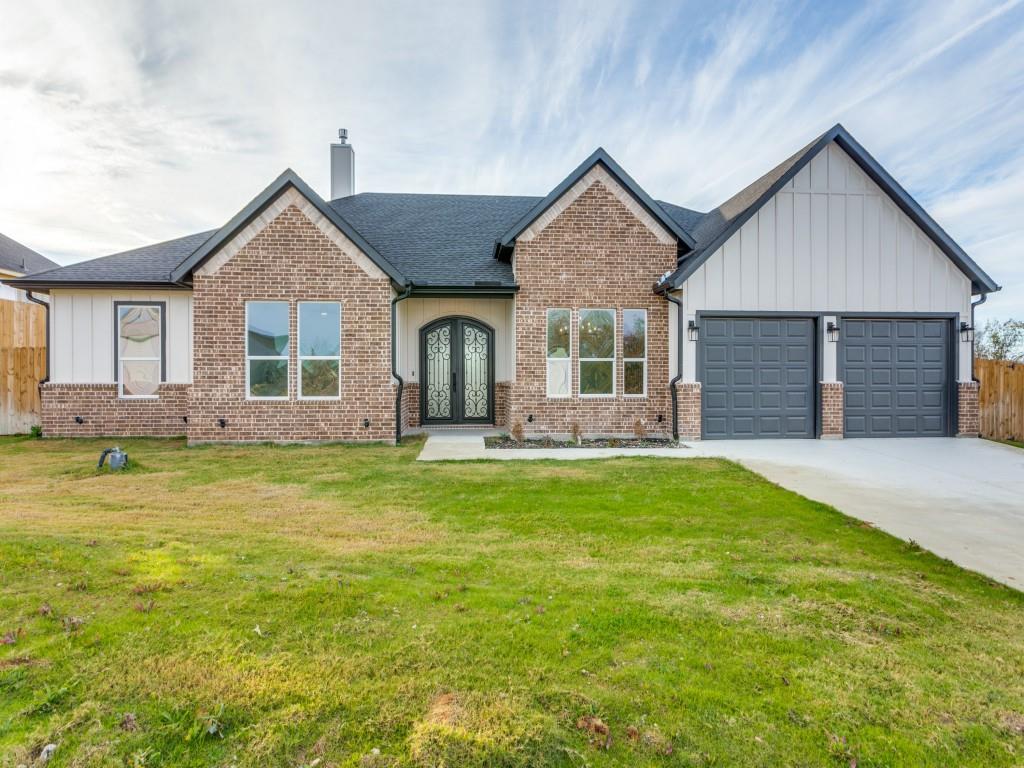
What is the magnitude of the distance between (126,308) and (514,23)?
11.2m

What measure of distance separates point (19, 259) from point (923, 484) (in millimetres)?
34338

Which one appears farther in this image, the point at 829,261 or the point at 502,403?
the point at 502,403

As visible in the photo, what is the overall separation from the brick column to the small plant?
2119mm

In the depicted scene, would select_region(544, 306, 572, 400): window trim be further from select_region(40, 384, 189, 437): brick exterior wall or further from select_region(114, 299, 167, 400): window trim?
select_region(114, 299, 167, 400): window trim

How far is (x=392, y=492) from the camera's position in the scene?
672 centimetres

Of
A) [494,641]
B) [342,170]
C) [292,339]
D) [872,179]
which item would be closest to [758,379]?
[872,179]

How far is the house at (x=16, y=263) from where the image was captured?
75.8 ft

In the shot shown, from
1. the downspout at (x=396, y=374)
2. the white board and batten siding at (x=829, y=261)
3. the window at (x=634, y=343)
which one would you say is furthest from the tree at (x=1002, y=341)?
the downspout at (x=396, y=374)

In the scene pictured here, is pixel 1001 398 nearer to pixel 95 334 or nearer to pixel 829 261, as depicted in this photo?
pixel 829 261

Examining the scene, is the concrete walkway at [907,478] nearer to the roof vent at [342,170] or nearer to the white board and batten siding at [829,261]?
the white board and batten siding at [829,261]

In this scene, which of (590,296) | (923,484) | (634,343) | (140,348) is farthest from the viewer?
(140,348)

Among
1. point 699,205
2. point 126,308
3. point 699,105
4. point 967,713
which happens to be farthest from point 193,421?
point 699,205

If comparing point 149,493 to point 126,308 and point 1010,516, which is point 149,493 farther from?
Result: point 1010,516

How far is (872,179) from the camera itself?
1126 centimetres
